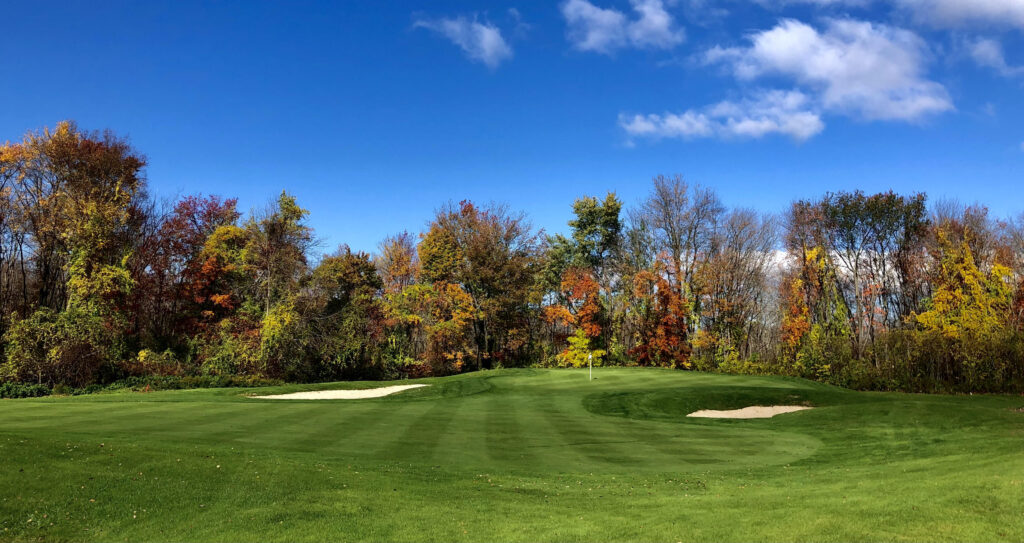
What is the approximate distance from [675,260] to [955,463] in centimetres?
3714

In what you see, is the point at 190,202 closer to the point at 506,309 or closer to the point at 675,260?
the point at 506,309

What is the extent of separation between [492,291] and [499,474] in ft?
122

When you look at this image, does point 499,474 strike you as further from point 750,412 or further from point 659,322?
point 659,322

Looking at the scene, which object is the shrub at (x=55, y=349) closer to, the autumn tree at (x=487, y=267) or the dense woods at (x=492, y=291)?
the dense woods at (x=492, y=291)

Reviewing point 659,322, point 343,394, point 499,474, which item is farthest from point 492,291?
point 499,474

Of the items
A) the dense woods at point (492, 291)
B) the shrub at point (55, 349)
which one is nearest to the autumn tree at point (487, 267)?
the dense woods at point (492, 291)

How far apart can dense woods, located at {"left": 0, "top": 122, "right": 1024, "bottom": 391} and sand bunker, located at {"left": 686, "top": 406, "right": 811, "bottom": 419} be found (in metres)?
13.0

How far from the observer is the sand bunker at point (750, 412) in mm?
21594

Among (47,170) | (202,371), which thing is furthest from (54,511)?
(47,170)

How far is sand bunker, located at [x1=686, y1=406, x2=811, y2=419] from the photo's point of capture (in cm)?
2159

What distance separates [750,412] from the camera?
73.7 ft

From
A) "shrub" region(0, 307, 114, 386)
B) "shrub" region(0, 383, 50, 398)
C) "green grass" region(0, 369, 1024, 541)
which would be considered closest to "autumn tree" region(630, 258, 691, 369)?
"green grass" region(0, 369, 1024, 541)

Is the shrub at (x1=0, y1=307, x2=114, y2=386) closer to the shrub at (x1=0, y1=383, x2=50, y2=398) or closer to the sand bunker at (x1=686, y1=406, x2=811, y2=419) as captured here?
the shrub at (x1=0, y1=383, x2=50, y2=398)

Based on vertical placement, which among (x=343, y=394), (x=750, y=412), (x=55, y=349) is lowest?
(x=750, y=412)
